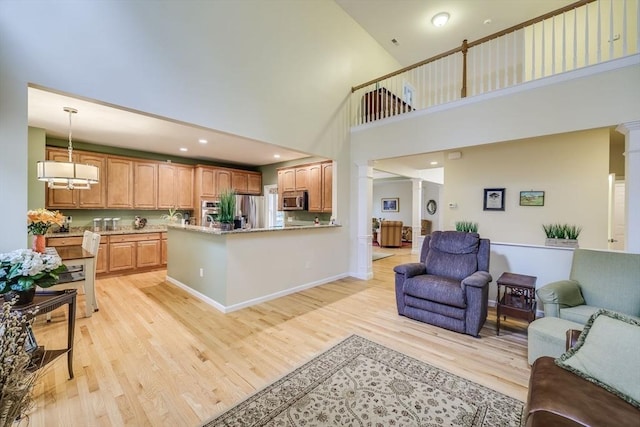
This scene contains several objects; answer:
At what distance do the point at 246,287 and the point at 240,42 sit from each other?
3.21 m

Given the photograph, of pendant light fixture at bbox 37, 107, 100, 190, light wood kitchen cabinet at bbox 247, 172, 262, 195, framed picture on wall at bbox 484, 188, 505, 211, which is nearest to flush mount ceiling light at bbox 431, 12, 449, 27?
framed picture on wall at bbox 484, 188, 505, 211

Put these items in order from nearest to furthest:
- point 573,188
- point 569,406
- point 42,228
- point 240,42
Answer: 1. point 569,406
2. point 42,228
3. point 240,42
4. point 573,188

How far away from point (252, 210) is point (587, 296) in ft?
20.6

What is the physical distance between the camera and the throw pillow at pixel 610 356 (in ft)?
4.21

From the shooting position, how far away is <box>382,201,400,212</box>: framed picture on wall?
11.5m

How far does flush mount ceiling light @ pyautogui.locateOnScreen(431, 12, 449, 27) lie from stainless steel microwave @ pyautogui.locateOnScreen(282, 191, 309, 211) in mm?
4349

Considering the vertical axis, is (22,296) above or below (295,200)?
below

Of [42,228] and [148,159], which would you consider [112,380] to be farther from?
[148,159]

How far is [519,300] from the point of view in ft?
9.54

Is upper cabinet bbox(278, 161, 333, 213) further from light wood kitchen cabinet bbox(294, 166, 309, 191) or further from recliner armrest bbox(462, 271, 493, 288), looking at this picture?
recliner armrest bbox(462, 271, 493, 288)

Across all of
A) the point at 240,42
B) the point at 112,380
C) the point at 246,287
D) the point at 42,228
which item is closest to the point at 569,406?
the point at 112,380

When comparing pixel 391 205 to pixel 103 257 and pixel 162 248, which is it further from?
pixel 103 257

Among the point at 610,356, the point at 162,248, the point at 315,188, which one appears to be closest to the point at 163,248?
the point at 162,248

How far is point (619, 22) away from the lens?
13.9 ft
